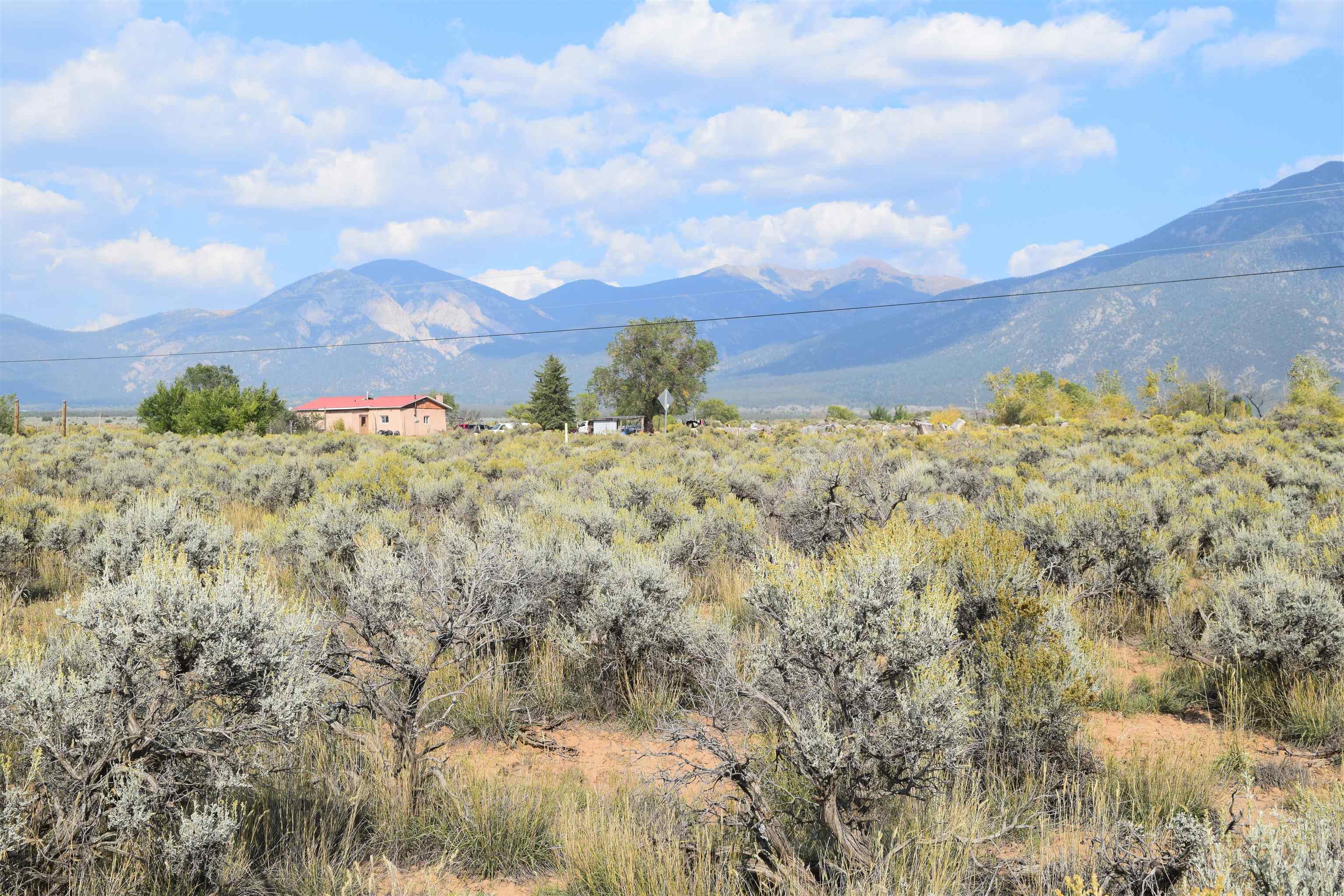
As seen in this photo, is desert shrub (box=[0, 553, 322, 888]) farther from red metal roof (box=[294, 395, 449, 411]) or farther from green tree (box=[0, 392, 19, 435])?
red metal roof (box=[294, 395, 449, 411])

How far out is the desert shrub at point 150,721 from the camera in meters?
3.46

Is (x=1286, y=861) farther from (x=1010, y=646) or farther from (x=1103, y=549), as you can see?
(x=1103, y=549)

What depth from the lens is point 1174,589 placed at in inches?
339

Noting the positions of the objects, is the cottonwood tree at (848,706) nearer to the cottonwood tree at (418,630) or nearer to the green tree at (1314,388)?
the cottonwood tree at (418,630)

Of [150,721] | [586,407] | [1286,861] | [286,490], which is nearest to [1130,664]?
[1286,861]

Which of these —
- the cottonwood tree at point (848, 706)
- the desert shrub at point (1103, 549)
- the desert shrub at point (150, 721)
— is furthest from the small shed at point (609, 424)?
the desert shrub at point (150, 721)

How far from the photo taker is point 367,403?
344 feet

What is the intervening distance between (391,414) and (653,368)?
43792 mm

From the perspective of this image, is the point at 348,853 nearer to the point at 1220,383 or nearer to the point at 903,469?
the point at 903,469

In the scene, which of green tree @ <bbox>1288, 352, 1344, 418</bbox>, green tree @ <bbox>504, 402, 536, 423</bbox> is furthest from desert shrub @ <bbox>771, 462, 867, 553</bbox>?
green tree @ <bbox>504, 402, 536, 423</bbox>

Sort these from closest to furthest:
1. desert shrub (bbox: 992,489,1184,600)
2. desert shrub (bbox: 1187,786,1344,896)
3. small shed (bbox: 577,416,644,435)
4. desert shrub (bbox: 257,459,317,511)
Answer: desert shrub (bbox: 1187,786,1344,896), desert shrub (bbox: 992,489,1184,600), desert shrub (bbox: 257,459,317,511), small shed (bbox: 577,416,644,435)

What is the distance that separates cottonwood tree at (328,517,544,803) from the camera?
4902mm

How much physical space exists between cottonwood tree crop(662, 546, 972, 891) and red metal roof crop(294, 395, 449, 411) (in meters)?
103

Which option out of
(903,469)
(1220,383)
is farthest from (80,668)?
(1220,383)
